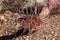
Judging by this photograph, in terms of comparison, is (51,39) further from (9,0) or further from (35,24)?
(9,0)

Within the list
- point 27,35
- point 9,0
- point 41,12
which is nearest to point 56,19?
point 41,12

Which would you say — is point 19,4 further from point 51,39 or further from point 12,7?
point 51,39

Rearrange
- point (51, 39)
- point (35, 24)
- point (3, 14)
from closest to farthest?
1. point (51, 39)
2. point (35, 24)
3. point (3, 14)

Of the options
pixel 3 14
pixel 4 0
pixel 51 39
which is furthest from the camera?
pixel 4 0

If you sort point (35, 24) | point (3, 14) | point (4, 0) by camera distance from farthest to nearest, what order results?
point (4, 0), point (3, 14), point (35, 24)

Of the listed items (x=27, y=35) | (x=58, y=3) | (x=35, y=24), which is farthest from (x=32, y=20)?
(x=58, y=3)

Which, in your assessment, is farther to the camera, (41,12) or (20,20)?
(41,12)

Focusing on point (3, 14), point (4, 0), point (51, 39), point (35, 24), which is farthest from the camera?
point (4, 0)

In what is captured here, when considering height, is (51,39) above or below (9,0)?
below

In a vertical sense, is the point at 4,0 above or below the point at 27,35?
above
